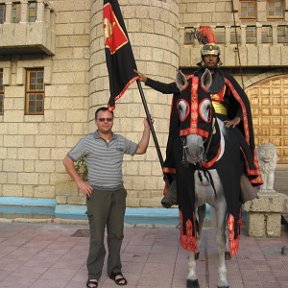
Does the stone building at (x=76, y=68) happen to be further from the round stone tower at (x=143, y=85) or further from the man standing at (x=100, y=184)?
the man standing at (x=100, y=184)

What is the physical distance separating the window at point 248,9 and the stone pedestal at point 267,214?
746 cm

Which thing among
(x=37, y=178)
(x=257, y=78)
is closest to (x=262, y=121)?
(x=257, y=78)

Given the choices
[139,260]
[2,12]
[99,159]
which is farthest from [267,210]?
[2,12]

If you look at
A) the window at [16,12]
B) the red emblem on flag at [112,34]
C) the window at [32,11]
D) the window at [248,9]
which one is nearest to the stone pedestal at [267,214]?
the red emblem on flag at [112,34]

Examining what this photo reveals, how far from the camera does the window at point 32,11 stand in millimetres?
10922

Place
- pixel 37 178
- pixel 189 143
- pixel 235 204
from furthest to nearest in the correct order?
1. pixel 37 178
2. pixel 235 204
3. pixel 189 143

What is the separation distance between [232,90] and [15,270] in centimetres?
350

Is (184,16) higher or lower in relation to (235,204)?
higher

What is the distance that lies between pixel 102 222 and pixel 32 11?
8.88 m

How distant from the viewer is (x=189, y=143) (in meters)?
3.12

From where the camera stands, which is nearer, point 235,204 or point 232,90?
point 235,204

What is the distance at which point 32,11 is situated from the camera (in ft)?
36.2

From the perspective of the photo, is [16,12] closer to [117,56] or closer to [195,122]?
[117,56]

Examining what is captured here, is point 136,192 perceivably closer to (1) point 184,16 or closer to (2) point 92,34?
(2) point 92,34
